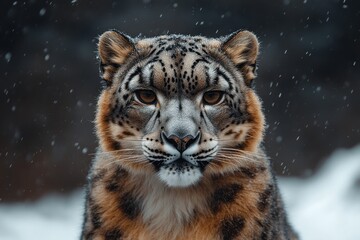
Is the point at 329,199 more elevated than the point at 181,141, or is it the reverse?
the point at 181,141

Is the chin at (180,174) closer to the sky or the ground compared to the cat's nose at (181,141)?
closer to the ground

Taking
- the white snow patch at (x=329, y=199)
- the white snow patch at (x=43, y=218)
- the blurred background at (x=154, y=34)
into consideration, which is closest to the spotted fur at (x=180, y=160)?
the white snow patch at (x=329, y=199)

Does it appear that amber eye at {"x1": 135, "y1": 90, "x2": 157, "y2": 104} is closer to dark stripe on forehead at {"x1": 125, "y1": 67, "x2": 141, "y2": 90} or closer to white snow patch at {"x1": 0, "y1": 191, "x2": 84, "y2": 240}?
dark stripe on forehead at {"x1": 125, "y1": 67, "x2": 141, "y2": 90}

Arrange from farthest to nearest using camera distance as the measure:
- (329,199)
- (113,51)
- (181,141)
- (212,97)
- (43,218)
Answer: (329,199) < (43,218) < (113,51) < (212,97) < (181,141)

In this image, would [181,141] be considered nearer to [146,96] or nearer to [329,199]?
[146,96]

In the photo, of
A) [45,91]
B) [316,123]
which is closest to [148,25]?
[45,91]

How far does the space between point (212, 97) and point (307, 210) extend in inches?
289

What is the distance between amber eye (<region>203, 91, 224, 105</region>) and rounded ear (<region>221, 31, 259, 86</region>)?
0.37m

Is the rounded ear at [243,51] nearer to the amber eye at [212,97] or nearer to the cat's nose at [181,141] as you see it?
the amber eye at [212,97]

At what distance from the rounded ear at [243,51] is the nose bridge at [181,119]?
55cm

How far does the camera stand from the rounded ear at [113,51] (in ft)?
13.7

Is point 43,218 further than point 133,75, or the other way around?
point 43,218

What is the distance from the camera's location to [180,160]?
3.60m

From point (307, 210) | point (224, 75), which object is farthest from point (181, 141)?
point (307, 210)
